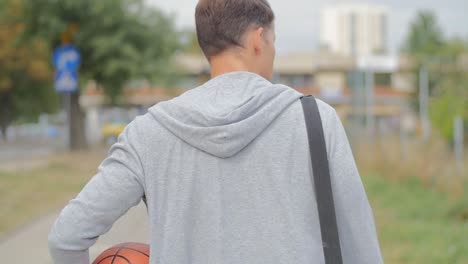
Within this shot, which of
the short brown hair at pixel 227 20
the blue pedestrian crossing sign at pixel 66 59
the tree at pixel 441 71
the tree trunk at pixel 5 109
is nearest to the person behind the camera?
the short brown hair at pixel 227 20

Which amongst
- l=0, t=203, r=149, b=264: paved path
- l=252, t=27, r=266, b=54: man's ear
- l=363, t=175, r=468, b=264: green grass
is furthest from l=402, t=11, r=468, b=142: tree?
l=252, t=27, r=266, b=54: man's ear

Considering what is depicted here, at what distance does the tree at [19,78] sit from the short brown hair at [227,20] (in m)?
26.8

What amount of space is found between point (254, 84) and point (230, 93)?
69 mm

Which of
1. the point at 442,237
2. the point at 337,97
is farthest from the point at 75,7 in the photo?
the point at 337,97

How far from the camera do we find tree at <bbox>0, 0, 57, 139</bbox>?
31984mm

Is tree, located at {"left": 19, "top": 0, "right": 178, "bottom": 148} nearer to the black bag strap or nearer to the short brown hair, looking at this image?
the short brown hair

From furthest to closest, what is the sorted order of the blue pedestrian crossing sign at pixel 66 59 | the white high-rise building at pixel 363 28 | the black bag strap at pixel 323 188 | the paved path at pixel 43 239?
the white high-rise building at pixel 363 28 → the blue pedestrian crossing sign at pixel 66 59 → the paved path at pixel 43 239 → the black bag strap at pixel 323 188

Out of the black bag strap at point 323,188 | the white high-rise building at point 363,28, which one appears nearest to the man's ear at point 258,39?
the black bag strap at point 323,188

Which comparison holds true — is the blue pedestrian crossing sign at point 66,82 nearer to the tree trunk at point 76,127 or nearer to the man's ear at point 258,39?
the tree trunk at point 76,127

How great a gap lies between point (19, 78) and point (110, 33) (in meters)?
16.4

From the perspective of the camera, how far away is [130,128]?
6.59 ft

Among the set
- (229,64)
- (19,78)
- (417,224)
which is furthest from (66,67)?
(19,78)

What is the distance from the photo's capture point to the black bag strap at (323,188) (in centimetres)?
190

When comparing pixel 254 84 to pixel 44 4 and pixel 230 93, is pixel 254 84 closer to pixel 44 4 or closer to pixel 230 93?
pixel 230 93
